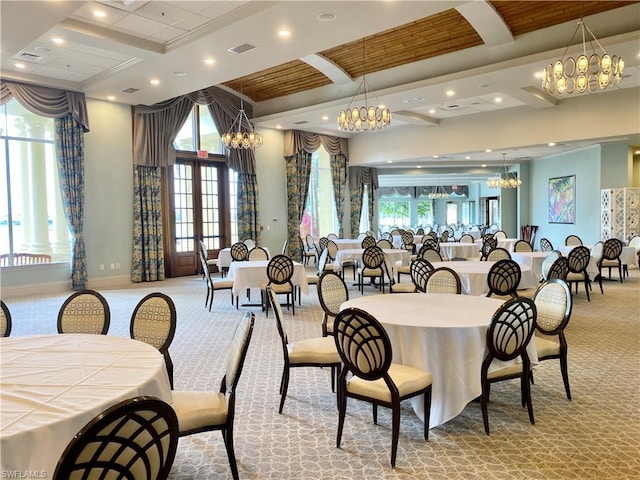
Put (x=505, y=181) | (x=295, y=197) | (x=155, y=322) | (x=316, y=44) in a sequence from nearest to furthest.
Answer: (x=155, y=322), (x=316, y=44), (x=295, y=197), (x=505, y=181)

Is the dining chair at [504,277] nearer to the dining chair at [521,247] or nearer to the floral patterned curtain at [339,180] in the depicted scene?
the dining chair at [521,247]

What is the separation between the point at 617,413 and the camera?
3.58 m

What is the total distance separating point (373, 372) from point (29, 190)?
9.10 m

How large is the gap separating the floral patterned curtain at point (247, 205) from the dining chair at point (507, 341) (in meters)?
10.1

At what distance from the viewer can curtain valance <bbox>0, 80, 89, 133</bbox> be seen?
846cm

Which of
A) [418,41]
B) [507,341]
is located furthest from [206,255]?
[507,341]

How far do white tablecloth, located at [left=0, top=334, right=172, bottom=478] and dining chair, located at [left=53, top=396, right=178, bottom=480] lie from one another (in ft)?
1.11

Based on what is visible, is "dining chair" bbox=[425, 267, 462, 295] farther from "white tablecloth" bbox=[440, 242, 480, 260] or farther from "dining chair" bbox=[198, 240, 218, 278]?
"white tablecloth" bbox=[440, 242, 480, 260]

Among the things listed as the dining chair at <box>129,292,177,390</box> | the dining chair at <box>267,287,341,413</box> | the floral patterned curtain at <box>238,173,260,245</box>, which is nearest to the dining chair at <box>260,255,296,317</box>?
the dining chair at <box>267,287,341,413</box>

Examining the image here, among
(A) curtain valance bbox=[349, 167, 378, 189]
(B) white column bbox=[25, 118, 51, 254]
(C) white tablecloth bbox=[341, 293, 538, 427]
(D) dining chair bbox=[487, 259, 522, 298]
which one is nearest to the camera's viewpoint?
(C) white tablecloth bbox=[341, 293, 538, 427]

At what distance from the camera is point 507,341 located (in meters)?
3.29

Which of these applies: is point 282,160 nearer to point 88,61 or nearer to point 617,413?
point 88,61

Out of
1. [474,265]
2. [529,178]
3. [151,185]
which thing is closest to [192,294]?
[151,185]

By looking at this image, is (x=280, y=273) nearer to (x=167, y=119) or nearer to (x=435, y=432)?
(x=435, y=432)
